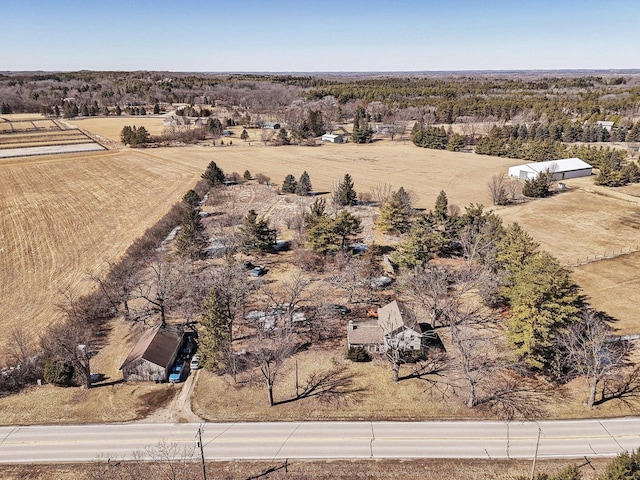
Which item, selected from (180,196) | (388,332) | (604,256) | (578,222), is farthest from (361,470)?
(180,196)

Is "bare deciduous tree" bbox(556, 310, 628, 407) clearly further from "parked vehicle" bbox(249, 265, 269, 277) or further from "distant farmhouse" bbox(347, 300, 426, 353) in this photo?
"parked vehicle" bbox(249, 265, 269, 277)

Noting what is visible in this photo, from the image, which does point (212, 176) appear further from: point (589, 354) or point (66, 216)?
point (589, 354)

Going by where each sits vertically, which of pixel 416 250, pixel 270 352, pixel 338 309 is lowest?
pixel 338 309

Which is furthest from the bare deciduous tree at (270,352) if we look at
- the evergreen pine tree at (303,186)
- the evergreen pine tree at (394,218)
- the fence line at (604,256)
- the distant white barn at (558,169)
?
the distant white barn at (558,169)

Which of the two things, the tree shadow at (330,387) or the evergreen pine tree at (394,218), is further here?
the evergreen pine tree at (394,218)

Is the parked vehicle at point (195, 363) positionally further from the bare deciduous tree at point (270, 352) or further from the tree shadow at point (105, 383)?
the tree shadow at point (105, 383)
